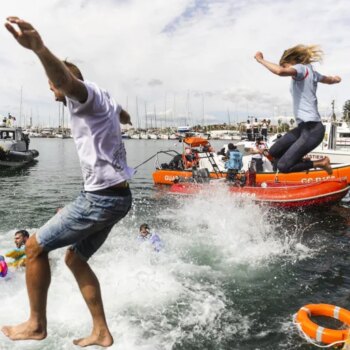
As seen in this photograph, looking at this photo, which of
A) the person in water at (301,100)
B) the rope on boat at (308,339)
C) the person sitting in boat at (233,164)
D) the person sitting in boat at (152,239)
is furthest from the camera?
the person sitting in boat at (233,164)

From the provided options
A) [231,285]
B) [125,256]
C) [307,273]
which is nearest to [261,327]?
[231,285]

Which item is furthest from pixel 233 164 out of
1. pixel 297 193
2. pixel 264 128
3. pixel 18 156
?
pixel 18 156

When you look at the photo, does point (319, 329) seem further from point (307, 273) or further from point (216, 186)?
point (216, 186)

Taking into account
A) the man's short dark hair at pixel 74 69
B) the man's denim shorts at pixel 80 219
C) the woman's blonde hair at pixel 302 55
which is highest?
the woman's blonde hair at pixel 302 55

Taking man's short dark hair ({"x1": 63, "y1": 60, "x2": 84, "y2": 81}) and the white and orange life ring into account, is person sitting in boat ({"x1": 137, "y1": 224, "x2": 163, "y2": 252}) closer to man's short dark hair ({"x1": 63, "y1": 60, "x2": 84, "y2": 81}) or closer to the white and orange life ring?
the white and orange life ring

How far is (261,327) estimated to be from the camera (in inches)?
268

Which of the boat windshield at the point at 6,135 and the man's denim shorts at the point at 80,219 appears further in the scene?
the boat windshield at the point at 6,135

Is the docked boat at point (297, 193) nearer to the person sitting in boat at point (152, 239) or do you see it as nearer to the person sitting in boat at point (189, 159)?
the person sitting in boat at point (189, 159)

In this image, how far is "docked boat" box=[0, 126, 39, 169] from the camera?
34.4 m

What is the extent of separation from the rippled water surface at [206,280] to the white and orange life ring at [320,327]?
30cm

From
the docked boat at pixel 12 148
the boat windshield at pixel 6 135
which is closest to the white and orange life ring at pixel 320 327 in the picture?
the docked boat at pixel 12 148

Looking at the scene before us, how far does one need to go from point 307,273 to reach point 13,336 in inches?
314

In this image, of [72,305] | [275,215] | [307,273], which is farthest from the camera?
[275,215]

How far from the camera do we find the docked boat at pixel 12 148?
34375 millimetres
